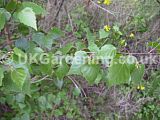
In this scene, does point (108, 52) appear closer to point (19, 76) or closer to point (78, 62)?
point (78, 62)

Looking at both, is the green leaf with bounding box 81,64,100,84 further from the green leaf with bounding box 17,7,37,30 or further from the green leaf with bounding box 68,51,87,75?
the green leaf with bounding box 17,7,37,30

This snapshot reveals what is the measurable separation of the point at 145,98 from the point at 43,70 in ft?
6.36

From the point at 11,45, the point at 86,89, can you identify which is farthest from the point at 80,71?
the point at 86,89

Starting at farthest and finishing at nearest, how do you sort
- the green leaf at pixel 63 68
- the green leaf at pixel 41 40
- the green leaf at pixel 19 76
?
the green leaf at pixel 41 40 → the green leaf at pixel 63 68 → the green leaf at pixel 19 76

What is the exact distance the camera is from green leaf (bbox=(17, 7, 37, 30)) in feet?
2.82

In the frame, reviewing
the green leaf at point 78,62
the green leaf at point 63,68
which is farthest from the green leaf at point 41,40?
the green leaf at point 78,62

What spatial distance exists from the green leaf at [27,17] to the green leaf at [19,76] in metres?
0.13

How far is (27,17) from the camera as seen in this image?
0.87 meters

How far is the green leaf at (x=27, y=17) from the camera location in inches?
33.8

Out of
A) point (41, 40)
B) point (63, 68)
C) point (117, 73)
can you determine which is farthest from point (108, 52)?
point (41, 40)

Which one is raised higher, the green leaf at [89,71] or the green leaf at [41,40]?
the green leaf at [41,40]

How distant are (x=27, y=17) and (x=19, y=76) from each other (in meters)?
0.17

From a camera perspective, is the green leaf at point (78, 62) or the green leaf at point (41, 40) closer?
the green leaf at point (78, 62)

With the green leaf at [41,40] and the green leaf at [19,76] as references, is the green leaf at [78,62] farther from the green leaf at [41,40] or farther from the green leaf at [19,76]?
the green leaf at [41,40]
